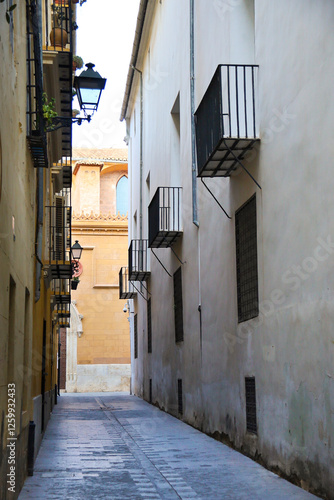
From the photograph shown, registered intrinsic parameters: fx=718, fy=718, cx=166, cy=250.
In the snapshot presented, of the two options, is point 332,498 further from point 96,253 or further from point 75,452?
point 96,253

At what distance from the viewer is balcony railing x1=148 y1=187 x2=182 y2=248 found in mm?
16141

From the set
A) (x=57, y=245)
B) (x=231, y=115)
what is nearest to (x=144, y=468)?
(x=231, y=115)

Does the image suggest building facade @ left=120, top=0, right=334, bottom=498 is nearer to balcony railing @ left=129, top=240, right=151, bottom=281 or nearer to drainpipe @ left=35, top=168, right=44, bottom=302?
drainpipe @ left=35, top=168, right=44, bottom=302

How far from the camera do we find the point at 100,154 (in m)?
39.9

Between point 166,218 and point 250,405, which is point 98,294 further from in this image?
point 250,405

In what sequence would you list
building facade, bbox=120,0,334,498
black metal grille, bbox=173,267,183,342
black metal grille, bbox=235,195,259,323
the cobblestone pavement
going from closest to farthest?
building facade, bbox=120,0,334,498 < the cobblestone pavement < black metal grille, bbox=235,195,259,323 < black metal grille, bbox=173,267,183,342

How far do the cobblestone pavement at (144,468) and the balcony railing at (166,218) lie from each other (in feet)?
14.1

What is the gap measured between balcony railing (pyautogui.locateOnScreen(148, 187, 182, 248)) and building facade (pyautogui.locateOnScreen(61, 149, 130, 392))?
16745mm

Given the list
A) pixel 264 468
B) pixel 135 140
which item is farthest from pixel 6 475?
pixel 135 140

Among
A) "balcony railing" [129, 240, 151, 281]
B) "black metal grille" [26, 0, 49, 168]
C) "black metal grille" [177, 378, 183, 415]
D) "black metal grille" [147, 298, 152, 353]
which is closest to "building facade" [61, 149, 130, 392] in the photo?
"balcony railing" [129, 240, 151, 281]

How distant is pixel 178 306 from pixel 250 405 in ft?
23.2

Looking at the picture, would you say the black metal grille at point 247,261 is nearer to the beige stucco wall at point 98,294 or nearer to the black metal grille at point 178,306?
the black metal grille at point 178,306

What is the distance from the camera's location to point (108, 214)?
37156 mm

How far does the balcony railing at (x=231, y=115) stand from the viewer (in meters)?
9.38
